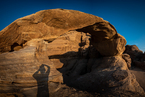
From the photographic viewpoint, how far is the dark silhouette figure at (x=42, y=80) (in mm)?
1650

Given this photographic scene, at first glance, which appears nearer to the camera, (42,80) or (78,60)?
(42,80)

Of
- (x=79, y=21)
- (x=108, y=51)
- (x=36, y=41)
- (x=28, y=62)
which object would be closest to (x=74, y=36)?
(x=108, y=51)

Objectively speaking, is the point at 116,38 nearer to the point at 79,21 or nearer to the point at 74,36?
the point at 79,21

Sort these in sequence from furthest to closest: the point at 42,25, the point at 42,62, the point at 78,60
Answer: the point at 78,60 < the point at 42,25 < the point at 42,62

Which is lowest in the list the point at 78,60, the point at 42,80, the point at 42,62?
the point at 42,80

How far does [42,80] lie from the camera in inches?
72.3

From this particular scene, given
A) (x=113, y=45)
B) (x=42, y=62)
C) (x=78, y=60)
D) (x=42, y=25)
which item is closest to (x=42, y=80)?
(x=42, y=62)

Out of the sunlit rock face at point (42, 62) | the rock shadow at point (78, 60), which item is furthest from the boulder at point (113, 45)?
the rock shadow at point (78, 60)

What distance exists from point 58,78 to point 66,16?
2131 millimetres

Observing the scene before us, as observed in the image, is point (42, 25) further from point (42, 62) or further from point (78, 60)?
point (78, 60)

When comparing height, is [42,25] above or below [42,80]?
above

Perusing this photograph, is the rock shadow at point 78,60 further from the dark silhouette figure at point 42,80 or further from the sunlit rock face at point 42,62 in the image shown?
the dark silhouette figure at point 42,80

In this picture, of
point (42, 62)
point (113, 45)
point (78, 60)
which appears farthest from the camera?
point (78, 60)

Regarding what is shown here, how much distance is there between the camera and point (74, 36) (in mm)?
10898
